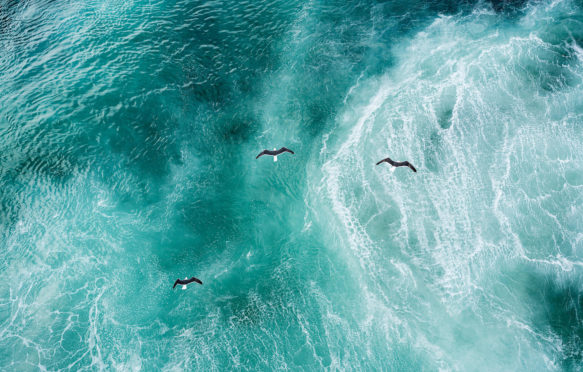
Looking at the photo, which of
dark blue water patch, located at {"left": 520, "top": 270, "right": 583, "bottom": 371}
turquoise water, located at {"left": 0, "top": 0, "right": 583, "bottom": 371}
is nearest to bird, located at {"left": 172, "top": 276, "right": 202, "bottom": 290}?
turquoise water, located at {"left": 0, "top": 0, "right": 583, "bottom": 371}

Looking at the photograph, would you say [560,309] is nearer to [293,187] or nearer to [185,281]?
[293,187]

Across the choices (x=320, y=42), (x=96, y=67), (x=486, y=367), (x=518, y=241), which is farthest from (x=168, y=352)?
(x=320, y=42)

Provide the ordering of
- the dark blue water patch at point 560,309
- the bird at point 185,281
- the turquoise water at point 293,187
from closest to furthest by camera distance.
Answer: the dark blue water patch at point 560,309
the turquoise water at point 293,187
the bird at point 185,281

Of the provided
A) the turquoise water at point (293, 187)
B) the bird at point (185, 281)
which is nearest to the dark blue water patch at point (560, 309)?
the turquoise water at point (293, 187)

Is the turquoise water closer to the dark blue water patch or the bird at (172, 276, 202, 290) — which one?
the dark blue water patch

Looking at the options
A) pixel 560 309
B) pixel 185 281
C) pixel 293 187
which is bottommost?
pixel 560 309

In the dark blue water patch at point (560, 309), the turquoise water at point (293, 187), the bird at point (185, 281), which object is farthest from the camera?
the bird at point (185, 281)

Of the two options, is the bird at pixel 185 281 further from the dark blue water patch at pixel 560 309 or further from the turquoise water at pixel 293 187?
the dark blue water patch at pixel 560 309

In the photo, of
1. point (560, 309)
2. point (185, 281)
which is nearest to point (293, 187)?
point (185, 281)

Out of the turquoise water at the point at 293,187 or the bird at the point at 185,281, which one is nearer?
the turquoise water at the point at 293,187
